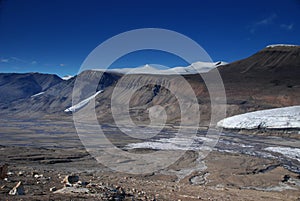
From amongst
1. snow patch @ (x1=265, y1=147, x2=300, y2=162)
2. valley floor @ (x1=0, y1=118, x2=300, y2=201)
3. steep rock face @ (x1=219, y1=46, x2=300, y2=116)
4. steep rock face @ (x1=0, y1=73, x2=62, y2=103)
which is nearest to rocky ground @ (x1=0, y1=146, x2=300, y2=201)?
valley floor @ (x1=0, y1=118, x2=300, y2=201)

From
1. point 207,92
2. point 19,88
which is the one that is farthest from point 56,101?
point 207,92

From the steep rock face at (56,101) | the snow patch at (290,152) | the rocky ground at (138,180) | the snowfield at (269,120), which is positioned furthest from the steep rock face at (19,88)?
the snow patch at (290,152)

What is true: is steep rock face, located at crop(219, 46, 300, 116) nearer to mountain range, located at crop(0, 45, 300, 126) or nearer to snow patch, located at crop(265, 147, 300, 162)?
mountain range, located at crop(0, 45, 300, 126)

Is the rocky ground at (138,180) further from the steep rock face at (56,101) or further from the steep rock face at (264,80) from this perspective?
the steep rock face at (56,101)

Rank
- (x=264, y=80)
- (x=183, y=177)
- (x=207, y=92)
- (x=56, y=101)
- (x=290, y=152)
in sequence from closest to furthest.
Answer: (x=183, y=177) < (x=290, y=152) < (x=264, y=80) < (x=207, y=92) < (x=56, y=101)

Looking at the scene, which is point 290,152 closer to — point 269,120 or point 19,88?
point 269,120

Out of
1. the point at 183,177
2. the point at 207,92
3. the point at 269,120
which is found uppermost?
the point at 207,92

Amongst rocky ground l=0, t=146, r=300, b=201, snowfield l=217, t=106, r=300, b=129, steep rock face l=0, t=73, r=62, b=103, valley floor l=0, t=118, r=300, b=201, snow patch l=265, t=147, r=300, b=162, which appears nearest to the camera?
rocky ground l=0, t=146, r=300, b=201
